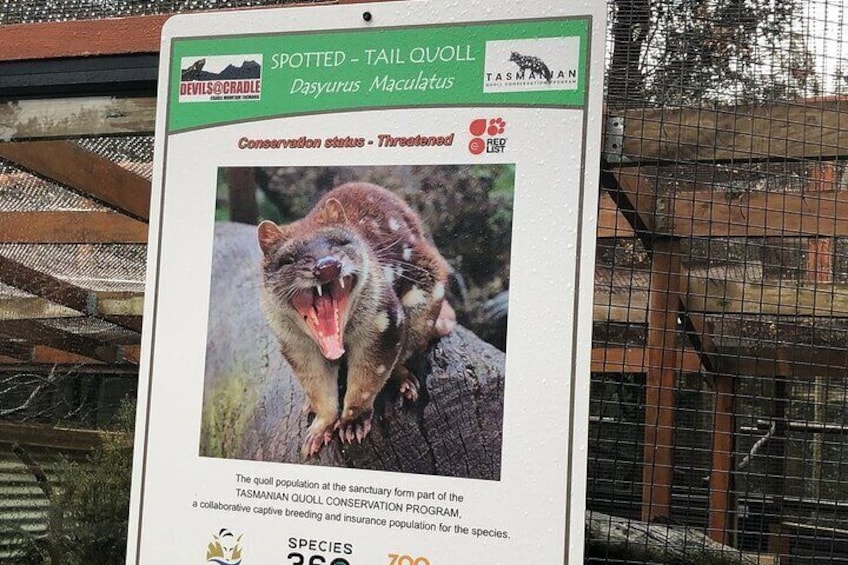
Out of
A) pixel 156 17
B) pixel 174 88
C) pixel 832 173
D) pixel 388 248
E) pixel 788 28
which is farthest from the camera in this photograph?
pixel 832 173

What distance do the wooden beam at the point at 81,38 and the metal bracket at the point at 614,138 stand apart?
1.13 m

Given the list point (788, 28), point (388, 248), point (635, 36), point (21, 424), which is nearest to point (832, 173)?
point (788, 28)

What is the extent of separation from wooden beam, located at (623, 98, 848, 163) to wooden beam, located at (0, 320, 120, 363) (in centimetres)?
156

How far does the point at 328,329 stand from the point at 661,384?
1.28 metres

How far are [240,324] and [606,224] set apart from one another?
1323 mm

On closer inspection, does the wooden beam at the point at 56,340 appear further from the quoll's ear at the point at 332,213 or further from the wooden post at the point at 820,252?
the wooden post at the point at 820,252

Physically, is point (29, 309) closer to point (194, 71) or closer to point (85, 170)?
point (85, 170)

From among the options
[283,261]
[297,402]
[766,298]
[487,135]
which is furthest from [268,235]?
[766,298]

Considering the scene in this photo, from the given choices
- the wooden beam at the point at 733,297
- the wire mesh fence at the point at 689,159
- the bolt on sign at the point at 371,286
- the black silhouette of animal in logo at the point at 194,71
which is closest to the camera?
the bolt on sign at the point at 371,286

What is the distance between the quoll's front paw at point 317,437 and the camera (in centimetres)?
173

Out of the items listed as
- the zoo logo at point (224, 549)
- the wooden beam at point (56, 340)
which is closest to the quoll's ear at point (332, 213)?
the zoo logo at point (224, 549)

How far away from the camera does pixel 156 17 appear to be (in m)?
2.29

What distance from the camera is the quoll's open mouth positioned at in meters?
1.75

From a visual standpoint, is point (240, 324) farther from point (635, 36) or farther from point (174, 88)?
point (635, 36)
